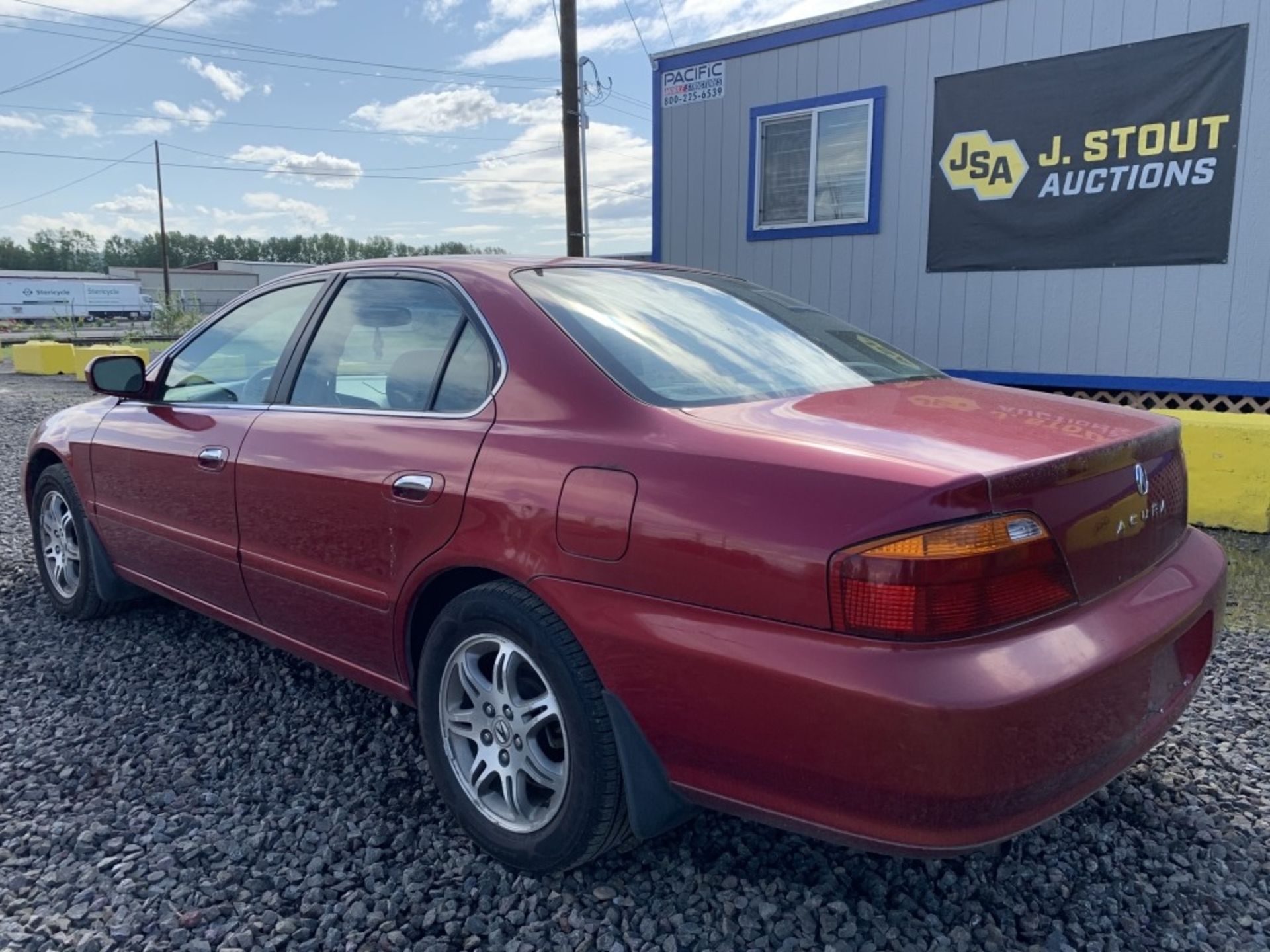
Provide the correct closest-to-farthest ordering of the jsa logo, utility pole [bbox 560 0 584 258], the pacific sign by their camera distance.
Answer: the jsa logo, the pacific sign, utility pole [bbox 560 0 584 258]

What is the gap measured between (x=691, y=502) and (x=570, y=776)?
71 cm

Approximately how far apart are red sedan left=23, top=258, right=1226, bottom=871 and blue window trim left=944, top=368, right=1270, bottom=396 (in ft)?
14.8

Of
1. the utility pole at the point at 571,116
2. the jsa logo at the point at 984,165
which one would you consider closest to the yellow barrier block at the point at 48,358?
the utility pole at the point at 571,116

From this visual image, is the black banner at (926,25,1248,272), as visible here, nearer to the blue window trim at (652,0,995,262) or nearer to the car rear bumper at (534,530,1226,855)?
the blue window trim at (652,0,995,262)

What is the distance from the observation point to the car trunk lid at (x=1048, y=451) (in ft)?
5.97

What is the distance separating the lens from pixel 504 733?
7.55 ft

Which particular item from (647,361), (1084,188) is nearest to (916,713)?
(647,361)

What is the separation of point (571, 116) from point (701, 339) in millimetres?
10246

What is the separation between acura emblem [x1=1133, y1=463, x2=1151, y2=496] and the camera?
2.08m

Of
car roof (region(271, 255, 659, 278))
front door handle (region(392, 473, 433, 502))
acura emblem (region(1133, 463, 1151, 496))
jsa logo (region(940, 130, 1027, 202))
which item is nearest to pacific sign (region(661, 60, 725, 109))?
jsa logo (region(940, 130, 1027, 202))

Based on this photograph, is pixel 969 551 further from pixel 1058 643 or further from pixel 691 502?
pixel 691 502

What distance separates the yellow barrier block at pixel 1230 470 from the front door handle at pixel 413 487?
4.50m

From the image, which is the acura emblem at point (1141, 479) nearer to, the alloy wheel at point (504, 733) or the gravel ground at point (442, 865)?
the gravel ground at point (442, 865)

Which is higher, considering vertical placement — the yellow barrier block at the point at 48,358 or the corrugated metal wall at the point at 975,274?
the corrugated metal wall at the point at 975,274
